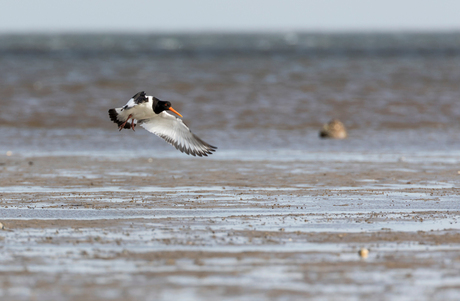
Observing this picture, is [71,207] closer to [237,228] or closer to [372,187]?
[237,228]

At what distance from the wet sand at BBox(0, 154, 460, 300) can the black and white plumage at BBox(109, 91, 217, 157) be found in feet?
1.57

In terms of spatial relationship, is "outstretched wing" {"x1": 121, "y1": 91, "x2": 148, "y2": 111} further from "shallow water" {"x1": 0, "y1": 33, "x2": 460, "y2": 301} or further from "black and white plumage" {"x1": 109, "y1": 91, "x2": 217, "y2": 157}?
"shallow water" {"x1": 0, "y1": 33, "x2": 460, "y2": 301}

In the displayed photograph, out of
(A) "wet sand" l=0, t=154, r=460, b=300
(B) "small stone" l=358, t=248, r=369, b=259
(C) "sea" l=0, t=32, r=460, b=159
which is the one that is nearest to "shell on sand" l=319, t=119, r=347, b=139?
(C) "sea" l=0, t=32, r=460, b=159

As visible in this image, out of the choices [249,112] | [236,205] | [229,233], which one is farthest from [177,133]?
[249,112]

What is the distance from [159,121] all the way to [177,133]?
329 mm

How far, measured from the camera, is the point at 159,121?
11.4m

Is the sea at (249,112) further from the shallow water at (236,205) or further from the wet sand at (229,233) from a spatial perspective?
the wet sand at (229,233)

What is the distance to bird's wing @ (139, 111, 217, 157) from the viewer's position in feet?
36.7

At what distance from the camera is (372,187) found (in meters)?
10.2

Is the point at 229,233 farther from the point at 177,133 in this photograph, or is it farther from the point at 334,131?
the point at 334,131

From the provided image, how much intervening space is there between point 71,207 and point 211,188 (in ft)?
7.19

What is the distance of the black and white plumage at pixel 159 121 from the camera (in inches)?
431

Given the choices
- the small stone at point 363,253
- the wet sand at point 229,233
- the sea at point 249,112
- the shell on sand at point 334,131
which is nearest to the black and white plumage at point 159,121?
the wet sand at point 229,233

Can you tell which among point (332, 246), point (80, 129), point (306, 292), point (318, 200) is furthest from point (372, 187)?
point (80, 129)
